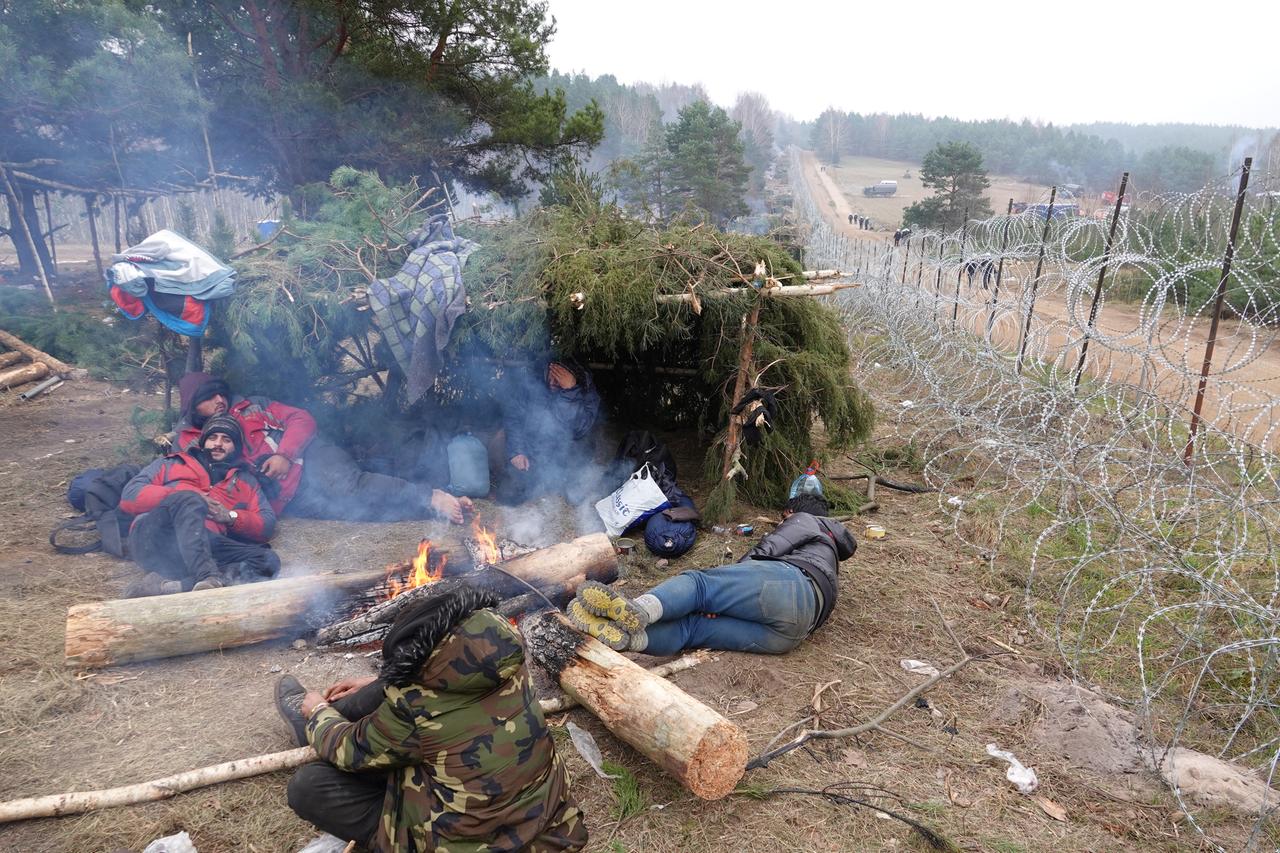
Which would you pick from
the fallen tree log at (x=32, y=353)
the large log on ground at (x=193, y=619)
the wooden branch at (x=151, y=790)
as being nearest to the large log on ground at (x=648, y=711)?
the wooden branch at (x=151, y=790)

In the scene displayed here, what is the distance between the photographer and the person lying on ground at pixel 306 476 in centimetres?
559

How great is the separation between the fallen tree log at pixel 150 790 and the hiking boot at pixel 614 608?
2.72ft

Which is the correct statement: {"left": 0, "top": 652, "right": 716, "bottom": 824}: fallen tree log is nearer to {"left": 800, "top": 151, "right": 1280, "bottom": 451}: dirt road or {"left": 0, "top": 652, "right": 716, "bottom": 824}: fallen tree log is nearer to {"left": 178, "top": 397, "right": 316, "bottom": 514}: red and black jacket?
{"left": 178, "top": 397, "right": 316, "bottom": 514}: red and black jacket

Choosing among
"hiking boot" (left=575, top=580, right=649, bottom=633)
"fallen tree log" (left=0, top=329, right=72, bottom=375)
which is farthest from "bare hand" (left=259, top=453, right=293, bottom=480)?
"fallen tree log" (left=0, top=329, right=72, bottom=375)

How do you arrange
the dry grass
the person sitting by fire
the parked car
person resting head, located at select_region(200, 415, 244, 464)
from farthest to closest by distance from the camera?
the parked car < the person sitting by fire < person resting head, located at select_region(200, 415, 244, 464) < the dry grass

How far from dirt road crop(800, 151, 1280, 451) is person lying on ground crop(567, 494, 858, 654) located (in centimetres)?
238

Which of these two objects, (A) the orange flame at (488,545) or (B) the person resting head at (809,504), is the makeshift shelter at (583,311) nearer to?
(B) the person resting head at (809,504)

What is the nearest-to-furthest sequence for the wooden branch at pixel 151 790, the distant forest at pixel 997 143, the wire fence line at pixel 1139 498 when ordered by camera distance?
1. the wooden branch at pixel 151 790
2. the wire fence line at pixel 1139 498
3. the distant forest at pixel 997 143

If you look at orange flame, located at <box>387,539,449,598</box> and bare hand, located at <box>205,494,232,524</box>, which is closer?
orange flame, located at <box>387,539,449,598</box>

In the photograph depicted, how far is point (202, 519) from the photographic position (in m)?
4.78

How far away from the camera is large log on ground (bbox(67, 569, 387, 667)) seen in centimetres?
387

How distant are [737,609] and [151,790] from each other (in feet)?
9.68

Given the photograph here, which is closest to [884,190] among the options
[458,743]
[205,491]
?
[205,491]

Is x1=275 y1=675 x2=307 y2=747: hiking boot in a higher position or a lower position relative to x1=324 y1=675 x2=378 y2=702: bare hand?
Answer: lower
